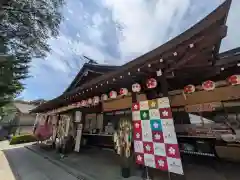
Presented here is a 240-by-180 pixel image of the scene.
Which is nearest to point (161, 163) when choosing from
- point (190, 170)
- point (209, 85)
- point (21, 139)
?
point (190, 170)

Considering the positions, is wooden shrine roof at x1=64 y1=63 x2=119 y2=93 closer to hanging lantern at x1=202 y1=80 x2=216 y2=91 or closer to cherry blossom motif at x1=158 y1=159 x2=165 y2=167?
hanging lantern at x1=202 y1=80 x2=216 y2=91

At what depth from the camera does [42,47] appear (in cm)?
768

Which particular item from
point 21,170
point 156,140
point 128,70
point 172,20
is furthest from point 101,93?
point 172,20

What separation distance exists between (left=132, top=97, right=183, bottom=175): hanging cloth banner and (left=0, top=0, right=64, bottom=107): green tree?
228 inches

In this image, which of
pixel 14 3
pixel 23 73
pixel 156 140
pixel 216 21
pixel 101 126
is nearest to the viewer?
pixel 216 21

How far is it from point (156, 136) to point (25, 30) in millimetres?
7325

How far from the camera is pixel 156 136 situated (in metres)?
3.31

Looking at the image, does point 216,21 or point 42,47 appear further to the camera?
point 42,47

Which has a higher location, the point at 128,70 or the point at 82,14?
the point at 82,14

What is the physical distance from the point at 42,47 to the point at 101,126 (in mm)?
5056

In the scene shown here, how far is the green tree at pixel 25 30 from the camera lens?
645 cm

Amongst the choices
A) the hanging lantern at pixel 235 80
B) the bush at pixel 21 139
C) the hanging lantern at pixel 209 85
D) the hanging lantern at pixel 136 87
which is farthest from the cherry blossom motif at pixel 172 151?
the bush at pixel 21 139

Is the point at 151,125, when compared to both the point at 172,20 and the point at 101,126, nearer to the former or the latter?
the point at 101,126

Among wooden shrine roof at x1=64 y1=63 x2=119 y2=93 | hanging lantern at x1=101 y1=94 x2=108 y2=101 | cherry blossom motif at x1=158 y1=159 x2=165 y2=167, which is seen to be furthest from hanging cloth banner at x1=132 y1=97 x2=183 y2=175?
wooden shrine roof at x1=64 y1=63 x2=119 y2=93
